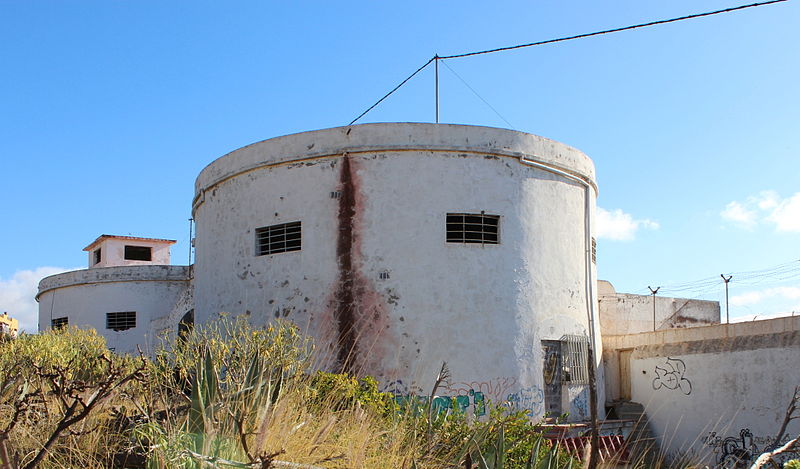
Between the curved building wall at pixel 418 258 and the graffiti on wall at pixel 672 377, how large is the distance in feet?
7.65

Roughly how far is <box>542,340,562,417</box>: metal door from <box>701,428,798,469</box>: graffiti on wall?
9.45 ft

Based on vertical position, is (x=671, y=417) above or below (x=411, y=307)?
below

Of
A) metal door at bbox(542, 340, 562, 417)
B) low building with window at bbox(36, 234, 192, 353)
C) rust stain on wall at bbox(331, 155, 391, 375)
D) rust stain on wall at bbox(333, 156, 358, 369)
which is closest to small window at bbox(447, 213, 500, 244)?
rust stain on wall at bbox(331, 155, 391, 375)

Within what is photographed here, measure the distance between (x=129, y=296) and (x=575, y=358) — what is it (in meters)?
14.5

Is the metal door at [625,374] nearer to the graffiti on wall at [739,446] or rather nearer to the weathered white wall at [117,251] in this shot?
the graffiti on wall at [739,446]

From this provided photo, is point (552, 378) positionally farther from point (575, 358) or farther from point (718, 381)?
point (718, 381)

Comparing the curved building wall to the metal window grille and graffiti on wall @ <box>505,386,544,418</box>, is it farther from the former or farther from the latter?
the metal window grille

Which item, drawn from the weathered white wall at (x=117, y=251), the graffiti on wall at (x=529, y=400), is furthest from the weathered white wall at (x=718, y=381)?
the weathered white wall at (x=117, y=251)

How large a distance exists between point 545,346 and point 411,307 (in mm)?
2638

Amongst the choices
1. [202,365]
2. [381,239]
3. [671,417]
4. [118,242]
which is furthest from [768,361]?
[118,242]

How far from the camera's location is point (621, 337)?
1631 centimetres

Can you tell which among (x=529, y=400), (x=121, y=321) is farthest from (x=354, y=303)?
(x=121, y=321)

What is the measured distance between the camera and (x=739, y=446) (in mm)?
13586

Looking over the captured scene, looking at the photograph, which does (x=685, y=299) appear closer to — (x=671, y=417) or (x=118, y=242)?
(x=671, y=417)
